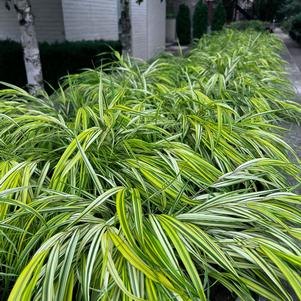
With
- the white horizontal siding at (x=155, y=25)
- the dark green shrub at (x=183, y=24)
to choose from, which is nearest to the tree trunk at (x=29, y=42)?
the white horizontal siding at (x=155, y=25)

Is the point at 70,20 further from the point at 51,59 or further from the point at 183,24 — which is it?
the point at 183,24

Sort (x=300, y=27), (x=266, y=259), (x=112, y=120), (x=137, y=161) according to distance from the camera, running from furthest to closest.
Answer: (x=300, y=27) → (x=112, y=120) → (x=137, y=161) → (x=266, y=259)

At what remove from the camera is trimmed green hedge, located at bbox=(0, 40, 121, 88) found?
4801 mm

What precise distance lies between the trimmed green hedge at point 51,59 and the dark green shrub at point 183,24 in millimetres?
10238

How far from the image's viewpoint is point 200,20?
1535 centimetres

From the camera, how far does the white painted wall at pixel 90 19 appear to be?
6432 millimetres

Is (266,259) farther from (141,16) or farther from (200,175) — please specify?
(141,16)

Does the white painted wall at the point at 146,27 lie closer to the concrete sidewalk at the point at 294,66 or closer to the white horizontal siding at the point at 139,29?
the white horizontal siding at the point at 139,29

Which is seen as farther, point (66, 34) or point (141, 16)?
point (141, 16)

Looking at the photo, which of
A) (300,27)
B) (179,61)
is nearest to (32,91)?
(179,61)

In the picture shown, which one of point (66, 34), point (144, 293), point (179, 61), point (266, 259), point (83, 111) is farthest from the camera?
point (66, 34)

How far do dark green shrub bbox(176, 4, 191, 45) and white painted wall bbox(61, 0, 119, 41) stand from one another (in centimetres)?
756

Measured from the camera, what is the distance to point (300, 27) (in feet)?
40.4

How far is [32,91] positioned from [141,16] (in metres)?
8.32
